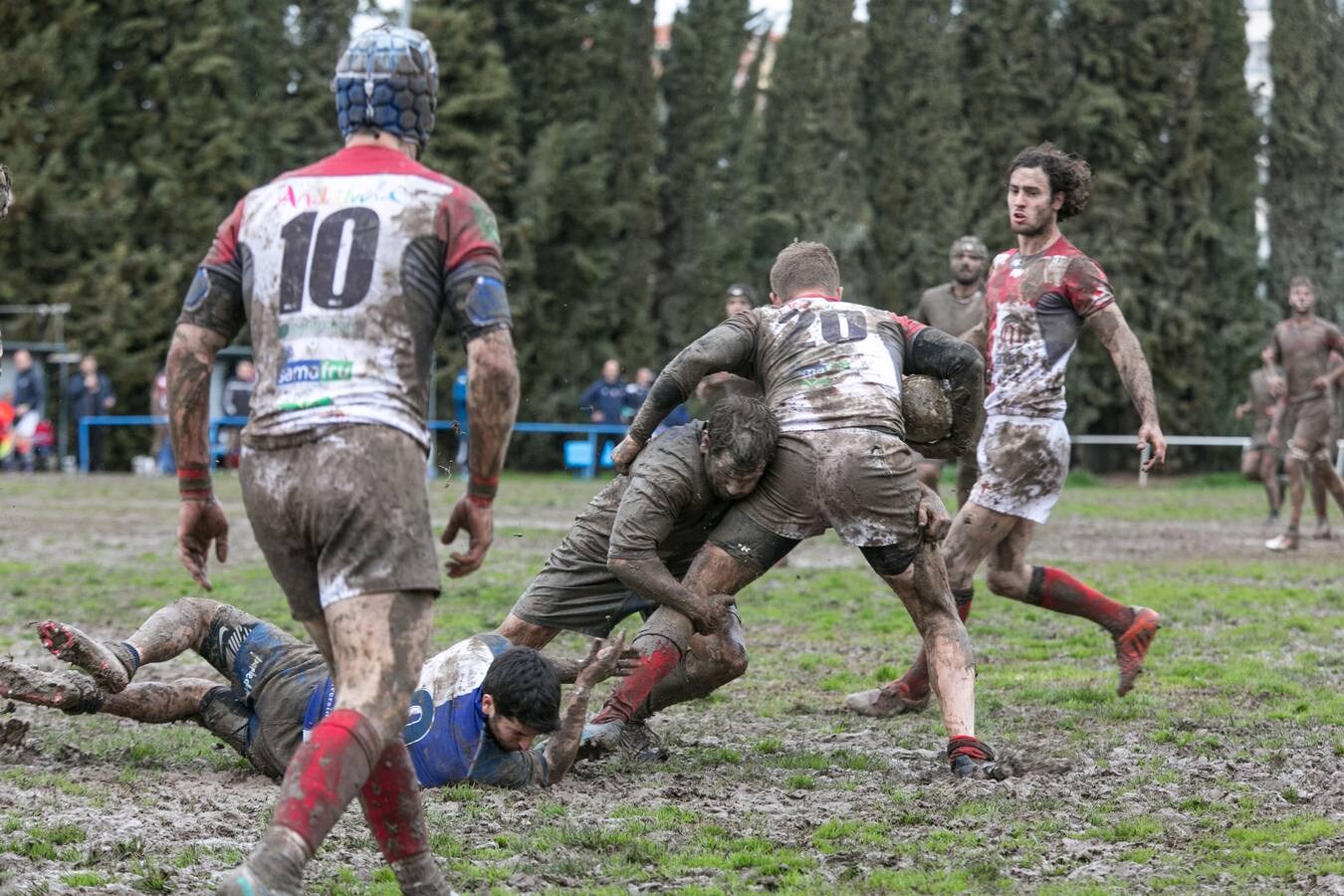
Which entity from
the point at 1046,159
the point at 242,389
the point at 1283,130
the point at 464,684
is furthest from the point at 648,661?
the point at 1283,130

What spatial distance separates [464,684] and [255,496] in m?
1.74

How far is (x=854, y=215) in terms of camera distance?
33562 millimetres

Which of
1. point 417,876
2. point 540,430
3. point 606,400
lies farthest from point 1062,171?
point 540,430

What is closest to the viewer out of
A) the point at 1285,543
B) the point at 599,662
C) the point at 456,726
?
the point at 599,662

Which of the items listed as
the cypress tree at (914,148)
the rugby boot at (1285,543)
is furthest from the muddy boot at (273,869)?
the cypress tree at (914,148)

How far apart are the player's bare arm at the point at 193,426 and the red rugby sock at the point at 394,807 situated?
0.73 metres

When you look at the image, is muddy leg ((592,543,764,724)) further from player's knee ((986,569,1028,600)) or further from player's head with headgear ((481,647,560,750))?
player's knee ((986,569,1028,600))

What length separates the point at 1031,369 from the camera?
7574mm

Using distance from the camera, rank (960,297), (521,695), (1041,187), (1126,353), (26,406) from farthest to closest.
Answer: (26,406) → (960,297) → (1041,187) → (1126,353) → (521,695)

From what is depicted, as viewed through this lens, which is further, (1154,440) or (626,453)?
(1154,440)

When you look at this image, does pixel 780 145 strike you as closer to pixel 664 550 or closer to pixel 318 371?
pixel 664 550

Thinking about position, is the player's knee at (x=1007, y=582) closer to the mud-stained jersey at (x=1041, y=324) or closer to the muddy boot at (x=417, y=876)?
the mud-stained jersey at (x=1041, y=324)

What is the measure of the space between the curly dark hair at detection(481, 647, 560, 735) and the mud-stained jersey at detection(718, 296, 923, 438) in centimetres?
138

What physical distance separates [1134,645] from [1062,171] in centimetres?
212
